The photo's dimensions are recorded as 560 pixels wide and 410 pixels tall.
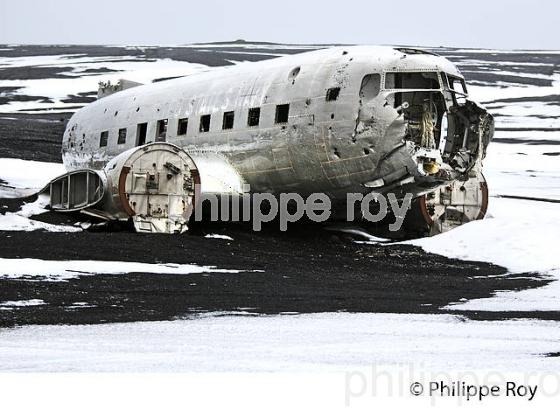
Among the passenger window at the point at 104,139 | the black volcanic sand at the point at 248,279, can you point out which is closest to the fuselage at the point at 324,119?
the black volcanic sand at the point at 248,279

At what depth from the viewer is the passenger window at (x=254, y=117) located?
24.9m

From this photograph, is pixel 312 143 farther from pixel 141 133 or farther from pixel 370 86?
pixel 141 133

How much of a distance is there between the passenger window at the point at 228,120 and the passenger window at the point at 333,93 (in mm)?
3220

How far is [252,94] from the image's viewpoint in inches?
996

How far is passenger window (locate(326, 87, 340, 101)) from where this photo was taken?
23172 mm

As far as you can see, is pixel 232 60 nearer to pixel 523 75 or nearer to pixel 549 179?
pixel 523 75

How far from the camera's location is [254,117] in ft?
82.0

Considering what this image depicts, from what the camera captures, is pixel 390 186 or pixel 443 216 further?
pixel 443 216

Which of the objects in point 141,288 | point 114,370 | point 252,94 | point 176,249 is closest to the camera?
point 114,370

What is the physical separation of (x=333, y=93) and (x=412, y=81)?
176 centimetres

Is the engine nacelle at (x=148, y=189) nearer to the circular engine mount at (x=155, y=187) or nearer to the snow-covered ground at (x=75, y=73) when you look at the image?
the circular engine mount at (x=155, y=187)

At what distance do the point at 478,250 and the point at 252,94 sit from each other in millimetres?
6517

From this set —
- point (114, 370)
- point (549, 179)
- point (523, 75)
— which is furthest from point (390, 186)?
point (523, 75)

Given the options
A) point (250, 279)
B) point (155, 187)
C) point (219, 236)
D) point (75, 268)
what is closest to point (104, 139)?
point (155, 187)
